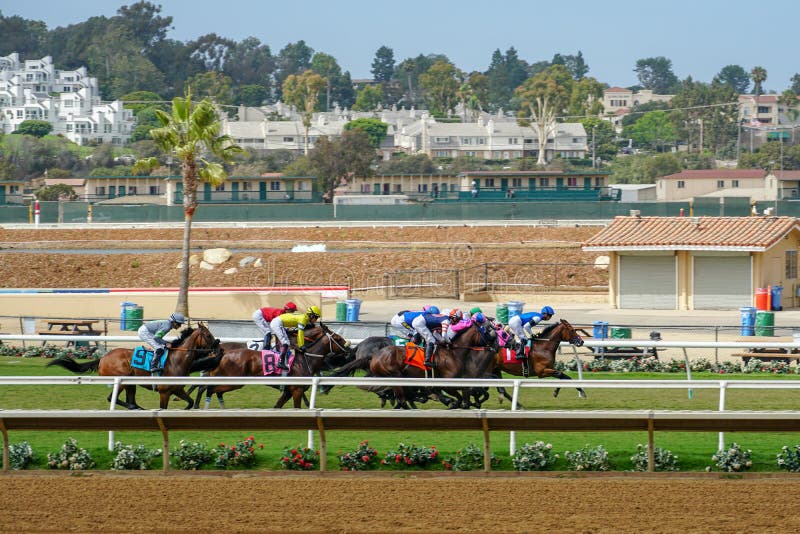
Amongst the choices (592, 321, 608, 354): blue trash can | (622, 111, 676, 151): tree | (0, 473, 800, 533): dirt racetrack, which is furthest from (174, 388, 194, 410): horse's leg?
(622, 111, 676, 151): tree

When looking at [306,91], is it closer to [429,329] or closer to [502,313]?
[502,313]

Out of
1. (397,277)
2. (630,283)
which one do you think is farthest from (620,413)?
(397,277)

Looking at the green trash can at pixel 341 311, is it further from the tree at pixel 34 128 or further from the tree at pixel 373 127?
the tree at pixel 34 128

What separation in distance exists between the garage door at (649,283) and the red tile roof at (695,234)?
61 cm

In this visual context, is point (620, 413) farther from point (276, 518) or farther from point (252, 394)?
point (252, 394)

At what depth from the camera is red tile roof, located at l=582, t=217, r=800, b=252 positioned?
106ft

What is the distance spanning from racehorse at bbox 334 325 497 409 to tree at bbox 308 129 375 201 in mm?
73931

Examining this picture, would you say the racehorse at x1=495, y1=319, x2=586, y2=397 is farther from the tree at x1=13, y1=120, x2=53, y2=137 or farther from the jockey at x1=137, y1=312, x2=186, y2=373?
the tree at x1=13, y1=120, x2=53, y2=137

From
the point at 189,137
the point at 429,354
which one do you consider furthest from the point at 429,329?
the point at 189,137

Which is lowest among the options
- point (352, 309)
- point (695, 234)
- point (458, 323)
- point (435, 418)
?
point (352, 309)

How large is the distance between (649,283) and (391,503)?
22.8 meters

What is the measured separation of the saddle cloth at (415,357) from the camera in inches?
632

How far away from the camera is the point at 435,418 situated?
42.3 ft

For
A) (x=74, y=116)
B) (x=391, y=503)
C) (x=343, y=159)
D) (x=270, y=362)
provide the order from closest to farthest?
1. (x=391, y=503)
2. (x=270, y=362)
3. (x=343, y=159)
4. (x=74, y=116)
